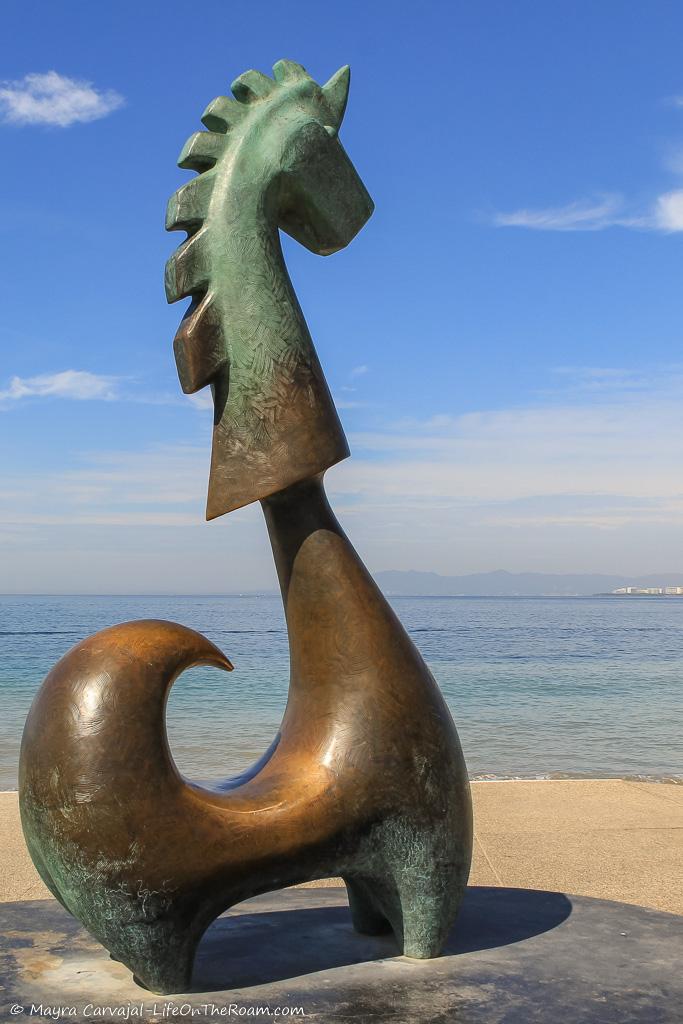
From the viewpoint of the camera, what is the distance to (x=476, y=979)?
3256 mm

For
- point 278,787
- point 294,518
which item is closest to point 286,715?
point 278,787

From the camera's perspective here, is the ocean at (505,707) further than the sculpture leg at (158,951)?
Yes

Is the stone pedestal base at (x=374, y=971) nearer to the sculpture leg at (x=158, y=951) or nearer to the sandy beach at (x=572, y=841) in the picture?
the sculpture leg at (x=158, y=951)

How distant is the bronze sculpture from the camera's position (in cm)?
309

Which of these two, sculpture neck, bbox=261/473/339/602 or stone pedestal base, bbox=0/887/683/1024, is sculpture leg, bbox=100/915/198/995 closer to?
stone pedestal base, bbox=0/887/683/1024

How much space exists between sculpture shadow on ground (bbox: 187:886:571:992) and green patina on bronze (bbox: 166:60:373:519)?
5.30ft

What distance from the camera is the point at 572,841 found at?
7.39 metres

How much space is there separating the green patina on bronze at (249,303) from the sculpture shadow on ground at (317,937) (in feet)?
5.30

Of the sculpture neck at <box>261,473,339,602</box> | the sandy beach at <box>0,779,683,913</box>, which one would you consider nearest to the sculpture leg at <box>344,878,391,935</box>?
the sculpture neck at <box>261,473,339,602</box>

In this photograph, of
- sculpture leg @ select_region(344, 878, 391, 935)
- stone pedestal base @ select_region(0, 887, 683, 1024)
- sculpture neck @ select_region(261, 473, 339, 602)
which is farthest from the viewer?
sculpture leg @ select_region(344, 878, 391, 935)

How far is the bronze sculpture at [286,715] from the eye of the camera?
10.1 feet

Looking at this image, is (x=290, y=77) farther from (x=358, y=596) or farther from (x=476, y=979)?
(x=476, y=979)

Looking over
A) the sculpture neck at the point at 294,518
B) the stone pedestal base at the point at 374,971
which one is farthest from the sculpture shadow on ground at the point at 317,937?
the sculpture neck at the point at 294,518

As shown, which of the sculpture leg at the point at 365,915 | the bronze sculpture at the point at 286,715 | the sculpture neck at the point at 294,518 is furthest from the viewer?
the sculpture leg at the point at 365,915
